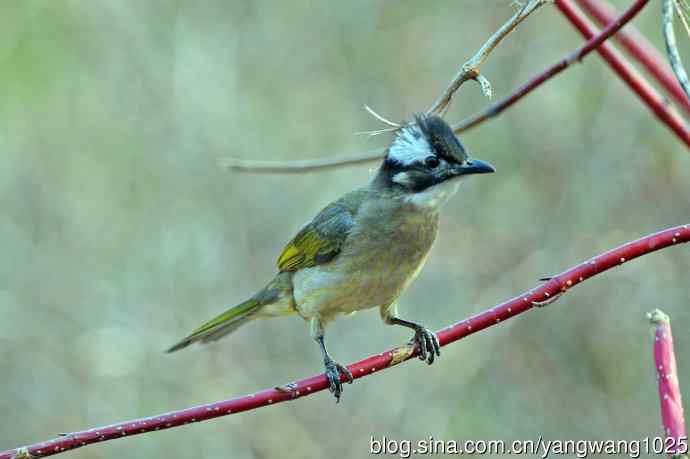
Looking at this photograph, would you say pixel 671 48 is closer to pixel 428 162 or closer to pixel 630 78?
pixel 630 78

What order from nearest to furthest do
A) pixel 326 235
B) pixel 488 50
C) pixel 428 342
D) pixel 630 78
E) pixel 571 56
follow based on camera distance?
pixel 488 50 → pixel 630 78 → pixel 571 56 → pixel 428 342 → pixel 326 235

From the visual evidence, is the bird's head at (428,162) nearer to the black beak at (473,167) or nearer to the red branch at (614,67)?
the black beak at (473,167)

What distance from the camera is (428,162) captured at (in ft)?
15.2

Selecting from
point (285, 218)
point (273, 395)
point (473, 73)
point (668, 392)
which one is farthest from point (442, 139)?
point (285, 218)

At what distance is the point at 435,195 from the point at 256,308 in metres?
1.52

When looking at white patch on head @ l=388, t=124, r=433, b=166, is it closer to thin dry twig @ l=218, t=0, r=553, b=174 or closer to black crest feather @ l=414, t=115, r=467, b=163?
black crest feather @ l=414, t=115, r=467, b=163

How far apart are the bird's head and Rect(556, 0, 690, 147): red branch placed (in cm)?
92

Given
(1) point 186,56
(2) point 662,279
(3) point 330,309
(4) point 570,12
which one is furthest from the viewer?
(1) point 186,56

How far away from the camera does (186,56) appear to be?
916cm

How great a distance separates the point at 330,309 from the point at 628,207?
14.1 feet

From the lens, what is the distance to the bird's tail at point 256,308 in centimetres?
562

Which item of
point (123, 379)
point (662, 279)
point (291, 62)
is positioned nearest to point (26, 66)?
point (291, 62)

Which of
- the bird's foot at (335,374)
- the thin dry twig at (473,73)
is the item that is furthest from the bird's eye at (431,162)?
the bird's foot at (335,374)

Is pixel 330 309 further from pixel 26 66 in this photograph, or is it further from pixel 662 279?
pixel 26 66
